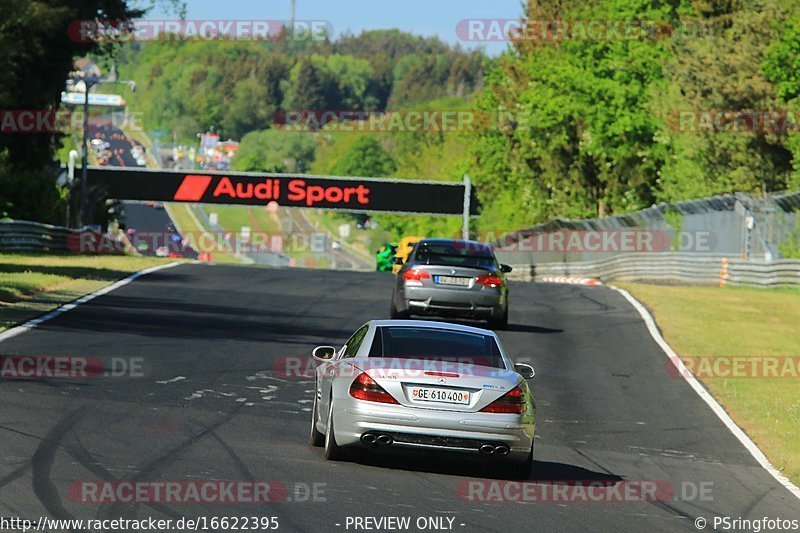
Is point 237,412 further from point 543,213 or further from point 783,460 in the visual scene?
point 543,213

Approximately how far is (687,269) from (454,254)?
68.8 ft

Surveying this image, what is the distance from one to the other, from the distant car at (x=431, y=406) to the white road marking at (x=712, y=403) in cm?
281

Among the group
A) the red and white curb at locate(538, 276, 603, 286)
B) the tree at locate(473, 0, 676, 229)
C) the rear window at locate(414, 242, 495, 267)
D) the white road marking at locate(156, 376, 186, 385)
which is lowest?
the red and white curb at locate(538, 276, 603, 286)

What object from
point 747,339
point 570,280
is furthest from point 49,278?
point 570,280

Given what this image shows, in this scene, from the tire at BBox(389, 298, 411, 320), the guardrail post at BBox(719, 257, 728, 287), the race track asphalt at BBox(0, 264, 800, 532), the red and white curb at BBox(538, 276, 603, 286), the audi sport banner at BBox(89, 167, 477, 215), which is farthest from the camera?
the audi sport banner at BBox(89, 167, 477, 215)

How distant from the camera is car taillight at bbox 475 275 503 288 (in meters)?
23.8

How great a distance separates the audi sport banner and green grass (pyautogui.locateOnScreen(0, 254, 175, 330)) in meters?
20.5

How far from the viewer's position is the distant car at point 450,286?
23.7 m

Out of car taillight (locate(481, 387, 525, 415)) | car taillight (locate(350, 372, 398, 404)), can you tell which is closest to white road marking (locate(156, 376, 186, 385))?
car taillight (locate(350, 372, 398, 404))

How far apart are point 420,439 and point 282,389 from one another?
6.68m

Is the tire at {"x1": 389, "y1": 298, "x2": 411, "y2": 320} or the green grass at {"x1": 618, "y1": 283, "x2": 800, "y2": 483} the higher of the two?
the tire at {"x1": 389, "y1": 298, "x2": 411, "y2": 320}

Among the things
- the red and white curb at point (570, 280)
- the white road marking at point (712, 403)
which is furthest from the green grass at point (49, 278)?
the red and white curb at point (570, 280)

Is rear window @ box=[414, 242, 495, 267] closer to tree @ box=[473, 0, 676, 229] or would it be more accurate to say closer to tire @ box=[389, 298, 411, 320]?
tire @ box=[389, 298, 411, 320]

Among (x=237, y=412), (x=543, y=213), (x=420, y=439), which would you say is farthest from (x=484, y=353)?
(x=543, y=213)
